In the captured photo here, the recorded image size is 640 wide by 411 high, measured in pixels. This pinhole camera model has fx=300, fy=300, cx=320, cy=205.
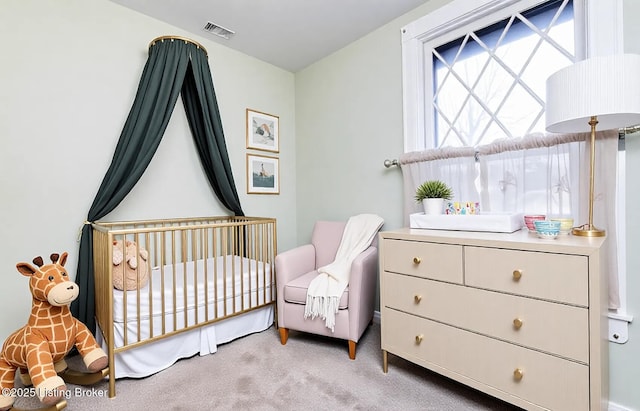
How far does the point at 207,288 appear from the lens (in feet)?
6.56

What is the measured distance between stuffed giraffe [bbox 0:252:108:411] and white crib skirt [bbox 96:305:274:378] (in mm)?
177

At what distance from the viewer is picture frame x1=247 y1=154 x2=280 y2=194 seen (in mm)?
3012

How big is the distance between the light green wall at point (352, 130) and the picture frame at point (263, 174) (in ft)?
0.93

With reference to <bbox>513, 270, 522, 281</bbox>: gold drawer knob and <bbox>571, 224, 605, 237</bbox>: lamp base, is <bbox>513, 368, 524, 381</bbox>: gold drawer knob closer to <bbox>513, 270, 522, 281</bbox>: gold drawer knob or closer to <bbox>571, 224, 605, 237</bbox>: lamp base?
<bbox>513, 270, 522, 281</bbox>: gold drawer knob

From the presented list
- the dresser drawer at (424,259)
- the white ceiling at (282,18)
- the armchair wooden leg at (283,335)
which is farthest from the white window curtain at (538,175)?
the armchair wooden leg at (283,335)

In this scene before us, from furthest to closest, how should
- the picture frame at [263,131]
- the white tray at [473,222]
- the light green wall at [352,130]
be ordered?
the picture frame at [263,131]
the light green wall at [352,130]
the white tray at [473,222]

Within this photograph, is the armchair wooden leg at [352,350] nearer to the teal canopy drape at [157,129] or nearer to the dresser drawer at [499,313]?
the dresser drawer at [499,313]

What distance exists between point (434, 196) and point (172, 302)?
1749 millimetres

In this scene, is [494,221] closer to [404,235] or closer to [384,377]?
[404,235]

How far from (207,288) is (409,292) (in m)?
1.29

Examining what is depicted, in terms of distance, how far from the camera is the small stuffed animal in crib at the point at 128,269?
1.71 metres

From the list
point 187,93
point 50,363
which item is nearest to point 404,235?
point 50,363

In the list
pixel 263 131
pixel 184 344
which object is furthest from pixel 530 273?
pixel 263 131

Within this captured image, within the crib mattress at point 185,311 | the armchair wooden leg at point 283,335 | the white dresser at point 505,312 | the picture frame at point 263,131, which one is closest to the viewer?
the white dresser at point 505,312
